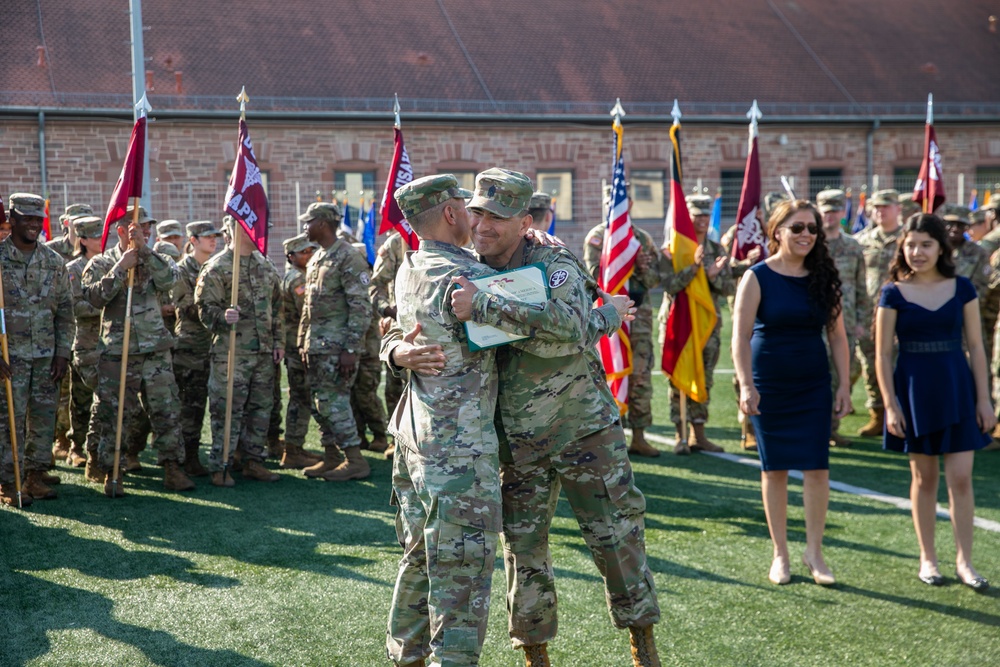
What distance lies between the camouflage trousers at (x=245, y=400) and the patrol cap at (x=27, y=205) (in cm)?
178

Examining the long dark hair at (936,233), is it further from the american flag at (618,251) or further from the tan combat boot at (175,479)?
the tan combat boot at (175,479)

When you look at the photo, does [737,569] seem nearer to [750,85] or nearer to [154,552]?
[154,552]

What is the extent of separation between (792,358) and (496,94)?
2190cm

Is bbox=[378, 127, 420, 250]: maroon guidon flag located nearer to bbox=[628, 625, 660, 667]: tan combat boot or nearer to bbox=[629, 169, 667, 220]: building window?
bbox=[628, 625, 660, 667]: tan combat boot

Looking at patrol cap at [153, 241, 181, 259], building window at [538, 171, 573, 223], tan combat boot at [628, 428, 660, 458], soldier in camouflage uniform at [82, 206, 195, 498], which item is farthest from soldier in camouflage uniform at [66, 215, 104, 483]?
building window at [538, 171, 573, 223]

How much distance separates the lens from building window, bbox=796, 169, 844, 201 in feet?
Result: 94.7

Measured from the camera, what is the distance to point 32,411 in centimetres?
806

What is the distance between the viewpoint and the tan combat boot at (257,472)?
8719mm

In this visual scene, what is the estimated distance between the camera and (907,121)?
96.1ft

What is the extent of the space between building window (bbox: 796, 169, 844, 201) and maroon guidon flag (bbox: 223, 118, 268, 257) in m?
22.6

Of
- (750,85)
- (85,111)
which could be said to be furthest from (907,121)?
(85,111)

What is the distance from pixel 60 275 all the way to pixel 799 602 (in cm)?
583

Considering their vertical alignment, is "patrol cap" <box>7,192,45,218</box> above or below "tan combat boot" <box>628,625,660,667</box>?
above

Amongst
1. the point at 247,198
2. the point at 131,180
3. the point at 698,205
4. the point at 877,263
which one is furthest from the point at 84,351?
the point at 877,263
